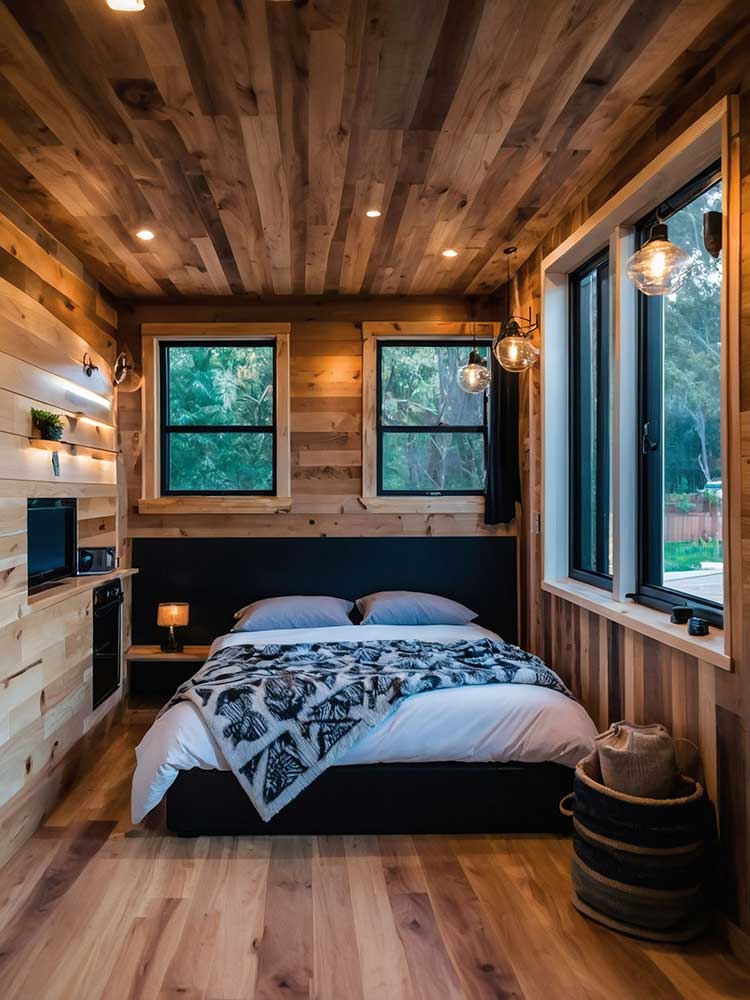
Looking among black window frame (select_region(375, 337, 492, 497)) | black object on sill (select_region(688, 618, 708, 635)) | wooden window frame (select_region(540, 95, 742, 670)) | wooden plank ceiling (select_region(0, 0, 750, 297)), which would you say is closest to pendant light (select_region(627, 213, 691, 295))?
wooden window frame (select_region(540, 95, 742, 670))

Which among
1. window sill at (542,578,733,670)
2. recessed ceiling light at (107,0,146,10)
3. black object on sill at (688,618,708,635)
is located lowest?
window sill at (542,578,733,670)

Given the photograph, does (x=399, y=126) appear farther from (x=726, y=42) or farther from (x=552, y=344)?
(x=552, y=344)

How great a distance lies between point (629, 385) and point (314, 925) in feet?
7.92

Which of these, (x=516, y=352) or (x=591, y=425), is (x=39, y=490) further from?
(x=591, y=425)

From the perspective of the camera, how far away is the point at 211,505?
4.78 m

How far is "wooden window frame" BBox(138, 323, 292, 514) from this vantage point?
4793mm

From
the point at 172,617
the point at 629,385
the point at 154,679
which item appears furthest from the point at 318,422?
the point at 629,385

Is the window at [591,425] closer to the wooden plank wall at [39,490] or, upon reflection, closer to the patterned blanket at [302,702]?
the patterned blanket at [302,702]

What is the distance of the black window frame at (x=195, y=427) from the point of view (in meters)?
4.91

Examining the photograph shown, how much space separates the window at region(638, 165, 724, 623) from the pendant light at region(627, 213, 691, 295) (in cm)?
31

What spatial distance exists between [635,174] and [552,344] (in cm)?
120

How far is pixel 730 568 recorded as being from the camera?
2.23 metres

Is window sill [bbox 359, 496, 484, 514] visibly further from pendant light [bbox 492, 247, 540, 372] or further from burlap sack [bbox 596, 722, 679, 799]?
burlap sack [bbox 596, 722, 679, 799]

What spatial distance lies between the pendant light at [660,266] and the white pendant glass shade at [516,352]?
121 centimetres
